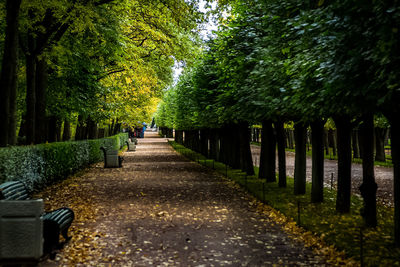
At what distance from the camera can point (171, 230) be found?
28.1 ft

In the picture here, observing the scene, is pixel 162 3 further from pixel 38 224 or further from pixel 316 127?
pixel 38 224

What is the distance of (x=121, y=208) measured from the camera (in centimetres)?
1104

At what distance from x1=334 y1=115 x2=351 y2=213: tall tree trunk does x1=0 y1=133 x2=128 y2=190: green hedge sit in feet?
29.2

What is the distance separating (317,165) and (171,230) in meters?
5.48

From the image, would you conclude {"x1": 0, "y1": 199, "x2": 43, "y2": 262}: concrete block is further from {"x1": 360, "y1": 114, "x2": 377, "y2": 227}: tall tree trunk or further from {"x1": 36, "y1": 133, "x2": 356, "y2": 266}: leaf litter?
{"x1": 360, "y1": 114, "x2": 377, "y2": 227}: tall tree trunk

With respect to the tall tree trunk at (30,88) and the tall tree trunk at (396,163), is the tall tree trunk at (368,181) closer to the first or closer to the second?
the tall tree trunk at (396,163)

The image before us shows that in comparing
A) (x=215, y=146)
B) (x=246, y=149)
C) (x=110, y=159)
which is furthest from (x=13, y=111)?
(x=215, y=146)

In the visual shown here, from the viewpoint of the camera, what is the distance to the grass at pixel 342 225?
268 inches

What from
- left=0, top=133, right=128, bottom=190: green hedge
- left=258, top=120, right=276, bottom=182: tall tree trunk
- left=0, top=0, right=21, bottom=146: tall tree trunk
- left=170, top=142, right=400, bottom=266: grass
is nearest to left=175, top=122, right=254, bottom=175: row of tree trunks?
left=258, top=120, right=276, bottom=182: tall tree trunk

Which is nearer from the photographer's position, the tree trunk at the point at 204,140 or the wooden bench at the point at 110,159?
the wooden bench at the point at 110,159

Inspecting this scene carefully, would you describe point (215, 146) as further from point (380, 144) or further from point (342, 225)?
point (342, 225)

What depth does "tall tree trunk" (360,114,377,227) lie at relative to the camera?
8.74m

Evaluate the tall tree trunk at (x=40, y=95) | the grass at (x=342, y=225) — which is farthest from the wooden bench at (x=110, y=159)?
the grass at (x=342, y=225)

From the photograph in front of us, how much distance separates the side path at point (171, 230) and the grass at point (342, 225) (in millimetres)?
615
